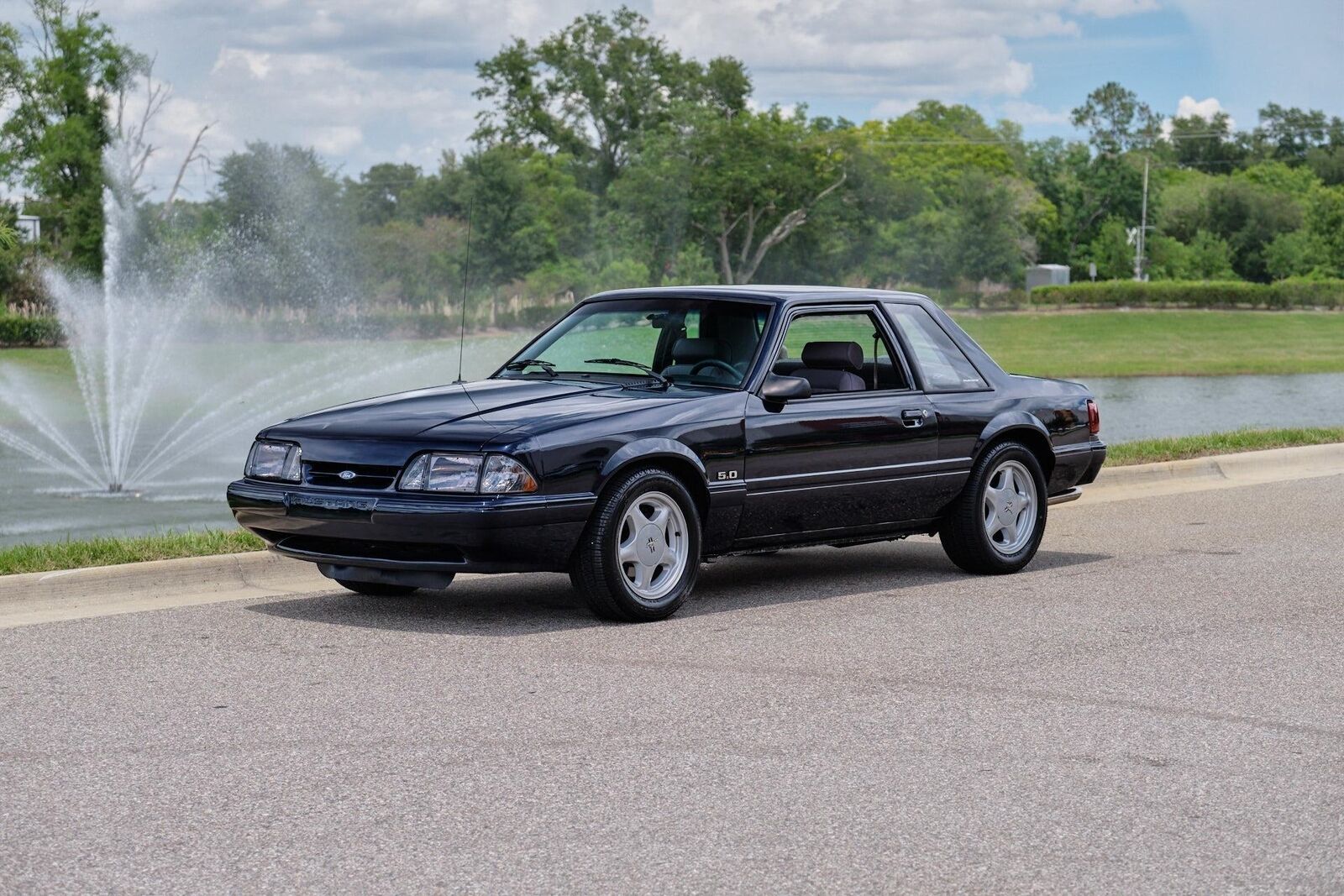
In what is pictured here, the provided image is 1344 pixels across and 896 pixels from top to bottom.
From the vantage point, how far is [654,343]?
938cm

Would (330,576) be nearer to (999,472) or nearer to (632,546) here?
(632,546)

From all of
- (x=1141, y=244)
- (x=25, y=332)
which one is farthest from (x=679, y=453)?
(x=1141, y=244)

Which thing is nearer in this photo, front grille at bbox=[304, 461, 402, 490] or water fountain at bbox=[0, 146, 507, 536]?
front grille at bbox=[304, 461, 402, 490]

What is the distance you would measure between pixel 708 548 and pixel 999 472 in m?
2.14

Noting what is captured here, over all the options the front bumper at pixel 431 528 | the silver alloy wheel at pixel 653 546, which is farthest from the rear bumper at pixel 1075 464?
the front bumper at pixel 431 528

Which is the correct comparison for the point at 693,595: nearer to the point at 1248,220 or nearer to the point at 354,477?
the point at 354,477

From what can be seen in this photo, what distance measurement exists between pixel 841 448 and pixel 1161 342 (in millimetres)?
56223

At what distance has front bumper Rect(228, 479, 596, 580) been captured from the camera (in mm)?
7738

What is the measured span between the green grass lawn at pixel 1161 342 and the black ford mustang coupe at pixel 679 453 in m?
39.8

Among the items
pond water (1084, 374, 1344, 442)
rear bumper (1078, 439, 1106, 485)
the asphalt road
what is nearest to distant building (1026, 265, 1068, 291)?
pond water (1084, 374, 1344, 442)

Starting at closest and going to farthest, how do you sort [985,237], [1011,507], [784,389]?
[784,389], [1011,507], [985,237]

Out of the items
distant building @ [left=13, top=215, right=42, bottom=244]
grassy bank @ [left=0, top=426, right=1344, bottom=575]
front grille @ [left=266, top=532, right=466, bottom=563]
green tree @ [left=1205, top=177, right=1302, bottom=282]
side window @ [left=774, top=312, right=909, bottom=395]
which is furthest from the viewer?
green tree @ [left=1205, top=177, right=1302, bottom=282]

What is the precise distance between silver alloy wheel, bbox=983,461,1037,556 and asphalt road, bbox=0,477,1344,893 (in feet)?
1.54

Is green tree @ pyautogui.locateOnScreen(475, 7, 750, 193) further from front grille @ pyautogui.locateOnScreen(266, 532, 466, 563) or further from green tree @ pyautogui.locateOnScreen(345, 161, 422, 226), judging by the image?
front grille @ pyautogui.locateOnScreen(266, 532, 466, 563)
